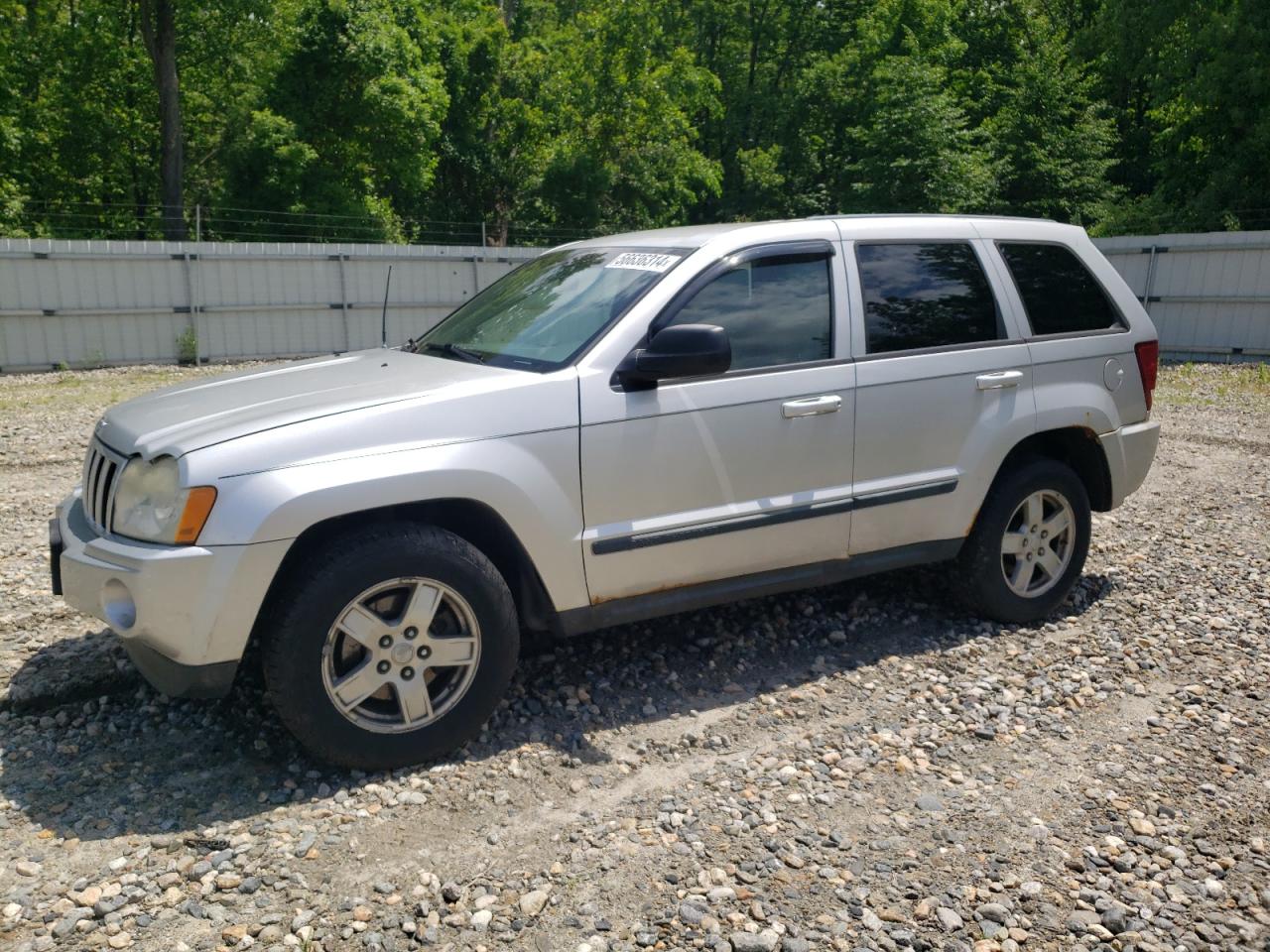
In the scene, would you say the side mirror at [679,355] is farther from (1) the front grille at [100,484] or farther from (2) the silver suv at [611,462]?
(1) the front grille at [100,484]

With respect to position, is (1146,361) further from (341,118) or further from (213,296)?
(341,118)

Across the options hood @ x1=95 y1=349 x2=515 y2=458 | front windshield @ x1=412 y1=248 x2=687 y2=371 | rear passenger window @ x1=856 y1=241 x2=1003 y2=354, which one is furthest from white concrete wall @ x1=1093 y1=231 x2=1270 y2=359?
hood @ x1=95 y1=349 x2=515 y2=458

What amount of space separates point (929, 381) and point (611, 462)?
1.62 m

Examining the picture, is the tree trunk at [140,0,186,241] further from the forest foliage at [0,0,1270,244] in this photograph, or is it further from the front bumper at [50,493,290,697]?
the front bumper at [50,493,290,697]

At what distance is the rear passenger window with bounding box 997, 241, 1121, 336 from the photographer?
17.1 feet

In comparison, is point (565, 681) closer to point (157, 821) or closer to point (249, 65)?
point (157, 821)

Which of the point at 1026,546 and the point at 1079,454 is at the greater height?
the point at 1079,454

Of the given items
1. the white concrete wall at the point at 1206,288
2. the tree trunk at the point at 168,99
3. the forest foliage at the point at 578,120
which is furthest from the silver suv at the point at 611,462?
the tree trunk at the point at 168,99

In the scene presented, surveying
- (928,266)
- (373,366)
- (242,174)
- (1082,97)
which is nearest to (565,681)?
(373,366)

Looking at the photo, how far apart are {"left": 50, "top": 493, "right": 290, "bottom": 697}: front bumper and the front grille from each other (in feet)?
0.46

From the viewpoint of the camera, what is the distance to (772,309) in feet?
14.8

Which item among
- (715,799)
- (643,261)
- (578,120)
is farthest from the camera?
(578,120)

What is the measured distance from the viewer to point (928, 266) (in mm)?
4961

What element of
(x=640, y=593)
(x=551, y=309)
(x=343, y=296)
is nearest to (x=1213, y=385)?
(x=343, y=296)
